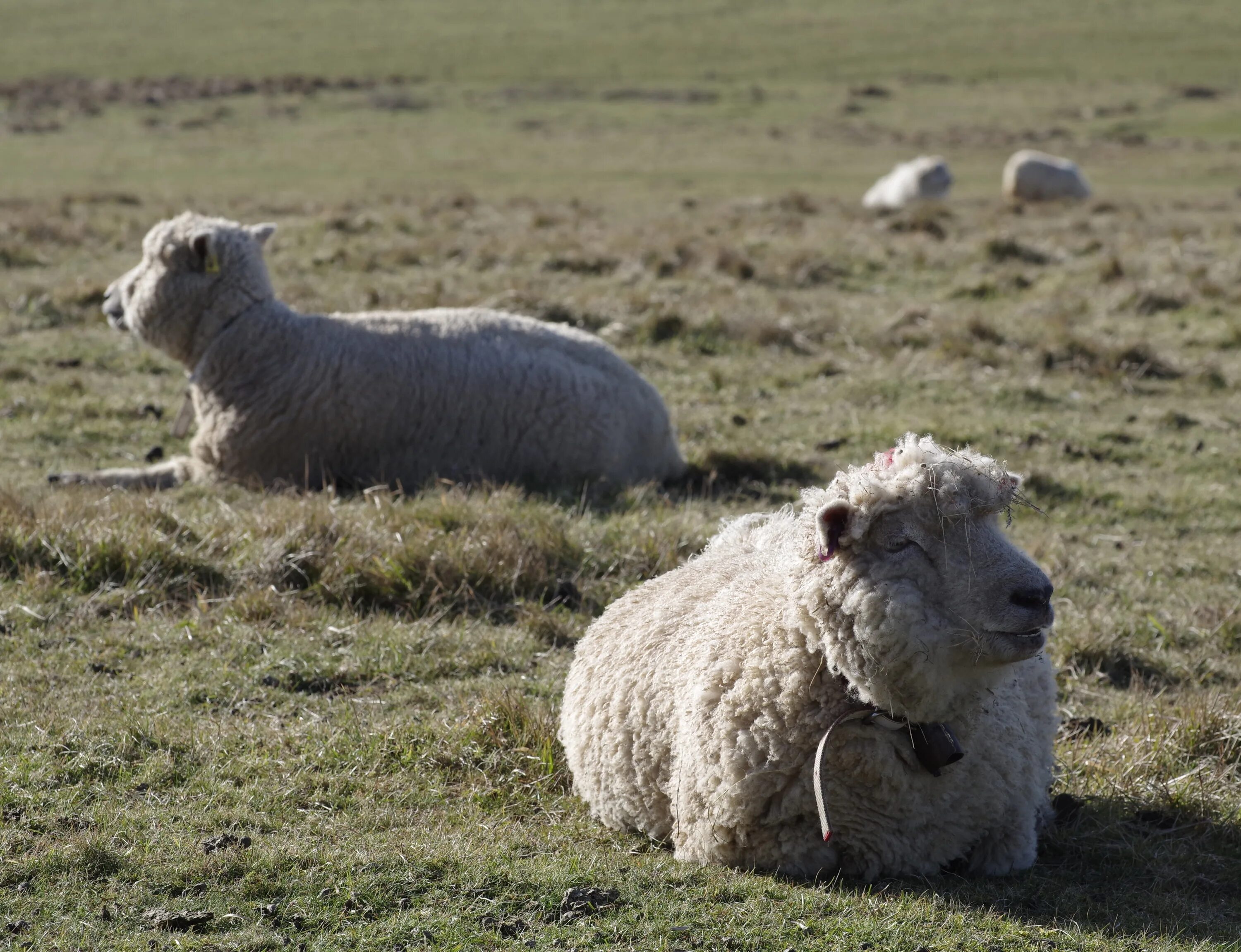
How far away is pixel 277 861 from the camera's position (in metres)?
4.20

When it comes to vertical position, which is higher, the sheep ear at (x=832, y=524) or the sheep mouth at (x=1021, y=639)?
the sheep ear at (x=832, y=524)

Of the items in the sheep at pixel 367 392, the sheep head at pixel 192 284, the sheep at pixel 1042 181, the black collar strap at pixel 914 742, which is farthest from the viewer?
the sheep at pixel 1042 181

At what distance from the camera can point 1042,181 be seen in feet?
91.1

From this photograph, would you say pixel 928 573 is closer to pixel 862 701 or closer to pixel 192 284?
pixel 862 701

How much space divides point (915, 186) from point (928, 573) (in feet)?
83.2

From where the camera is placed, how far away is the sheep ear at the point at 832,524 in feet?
12.9

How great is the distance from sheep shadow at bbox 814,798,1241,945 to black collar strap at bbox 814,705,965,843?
0.34 metres

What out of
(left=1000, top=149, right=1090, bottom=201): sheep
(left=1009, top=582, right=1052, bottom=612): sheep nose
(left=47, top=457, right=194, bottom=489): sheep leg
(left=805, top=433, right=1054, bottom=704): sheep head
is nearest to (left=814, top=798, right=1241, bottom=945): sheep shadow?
(left=805, top=433, right=1054, bottom=704): sheep head

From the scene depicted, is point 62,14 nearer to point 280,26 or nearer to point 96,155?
point 280,26

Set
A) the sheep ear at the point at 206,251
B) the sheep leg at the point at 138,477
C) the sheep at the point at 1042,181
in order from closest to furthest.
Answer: the sheep leg at the point at 138,477, the sheep ear at the point at 206,251, the sheep at the point at 1042,181

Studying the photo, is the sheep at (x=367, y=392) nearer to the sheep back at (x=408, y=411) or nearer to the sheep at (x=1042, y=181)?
the sheep back at (x=408, y=411)

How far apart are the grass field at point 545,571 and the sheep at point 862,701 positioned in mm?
156

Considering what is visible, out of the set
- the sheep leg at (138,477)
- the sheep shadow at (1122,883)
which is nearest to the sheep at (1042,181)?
the sheep leg at (138,477)

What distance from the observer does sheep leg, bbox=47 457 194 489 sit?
8.37m
